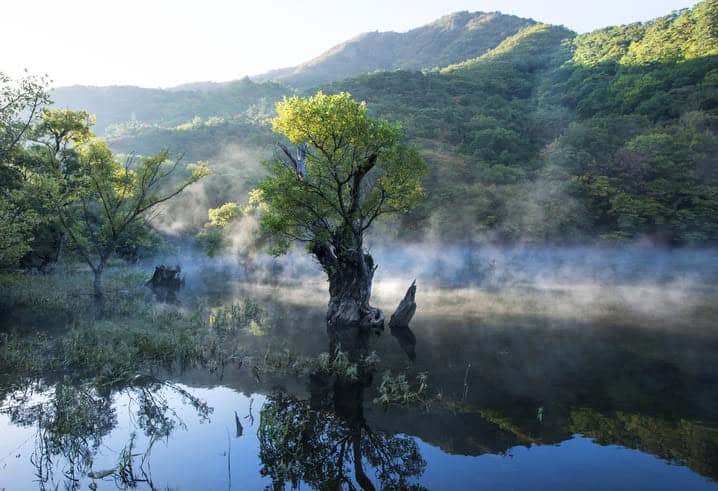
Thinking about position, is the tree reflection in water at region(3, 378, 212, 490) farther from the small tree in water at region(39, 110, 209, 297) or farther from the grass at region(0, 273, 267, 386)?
the small tree in water at region(39, 110, 209, 297)

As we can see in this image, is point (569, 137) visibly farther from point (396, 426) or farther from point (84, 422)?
point (84, 422)

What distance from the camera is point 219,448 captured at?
436 inches

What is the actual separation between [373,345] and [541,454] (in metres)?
11.6

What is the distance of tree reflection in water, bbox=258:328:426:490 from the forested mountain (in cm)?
4994

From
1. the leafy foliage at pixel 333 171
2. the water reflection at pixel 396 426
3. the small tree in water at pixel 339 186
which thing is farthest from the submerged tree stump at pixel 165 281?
the water reflection at pixel 396 426

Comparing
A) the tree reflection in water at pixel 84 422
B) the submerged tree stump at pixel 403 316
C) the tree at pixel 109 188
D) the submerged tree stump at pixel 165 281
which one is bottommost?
the submerged tree stump at pixel 165 281

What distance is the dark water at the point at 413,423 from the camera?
9805 millimetres

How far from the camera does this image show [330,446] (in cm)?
1110

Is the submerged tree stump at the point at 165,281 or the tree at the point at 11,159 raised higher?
the tree at the point at 11,159

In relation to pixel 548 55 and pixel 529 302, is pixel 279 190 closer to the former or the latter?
pixel 529 302

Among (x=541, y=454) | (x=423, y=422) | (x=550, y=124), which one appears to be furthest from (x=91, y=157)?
(x=550, y=124)

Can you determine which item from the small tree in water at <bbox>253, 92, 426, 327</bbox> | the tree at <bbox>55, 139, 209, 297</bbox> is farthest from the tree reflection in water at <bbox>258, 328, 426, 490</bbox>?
the tree at <bbox>55, 139, 209, 297</bbox>

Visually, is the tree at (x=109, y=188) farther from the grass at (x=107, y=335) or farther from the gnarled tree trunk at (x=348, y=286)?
the gnarled tree trunk at (x=348, y=286)

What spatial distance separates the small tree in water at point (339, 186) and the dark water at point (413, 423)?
18.4 ft
